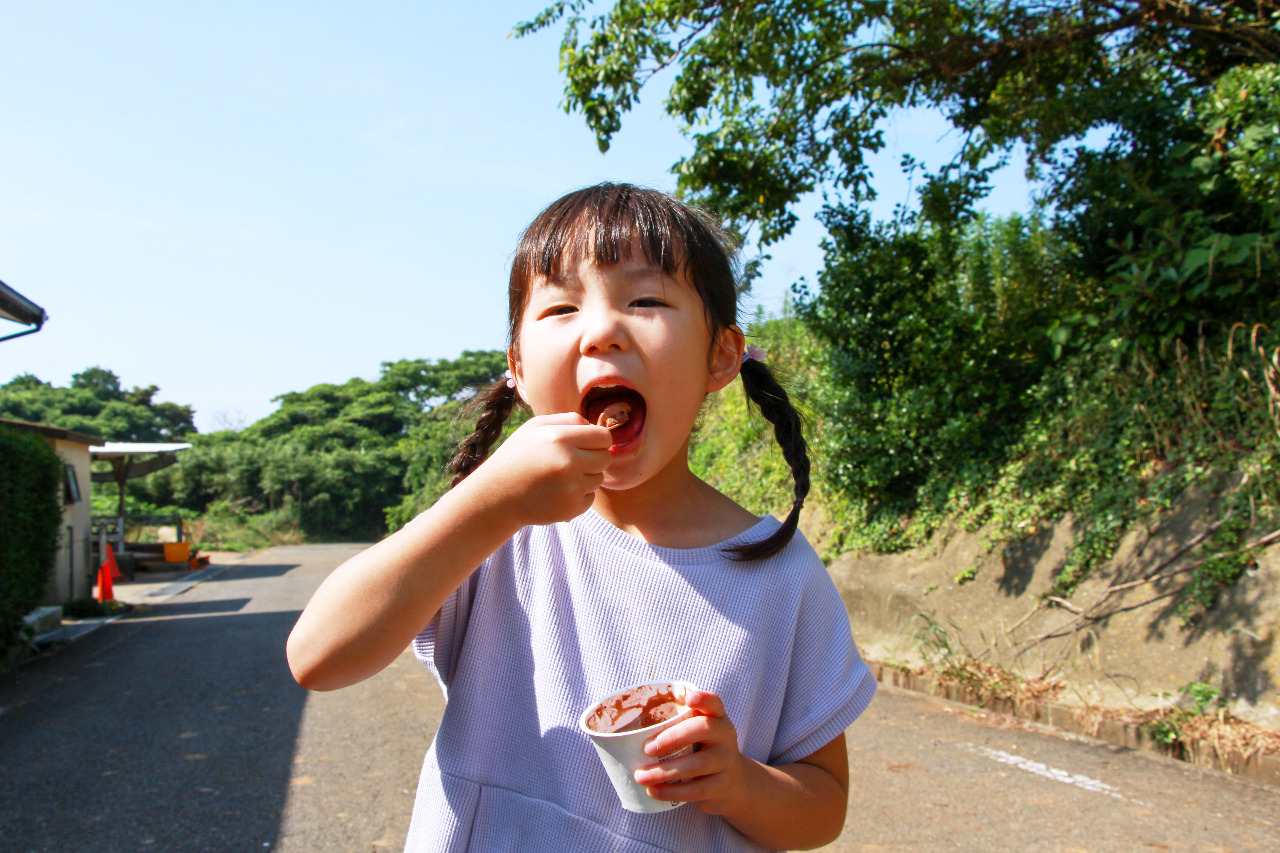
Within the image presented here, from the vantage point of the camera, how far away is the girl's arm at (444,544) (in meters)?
0.97

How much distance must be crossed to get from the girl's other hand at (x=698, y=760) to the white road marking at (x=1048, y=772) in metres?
3.99

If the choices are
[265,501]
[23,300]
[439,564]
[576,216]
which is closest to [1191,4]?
[576,216]

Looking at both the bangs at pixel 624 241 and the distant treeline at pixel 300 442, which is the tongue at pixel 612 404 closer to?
the bangs at pixel 624 241

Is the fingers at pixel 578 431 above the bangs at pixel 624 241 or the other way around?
the other way around

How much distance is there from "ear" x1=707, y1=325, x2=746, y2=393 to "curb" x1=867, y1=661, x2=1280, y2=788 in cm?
459

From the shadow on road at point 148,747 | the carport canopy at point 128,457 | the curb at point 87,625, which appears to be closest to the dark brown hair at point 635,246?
the shadow on road at point 148,747

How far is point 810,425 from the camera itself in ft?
6.25

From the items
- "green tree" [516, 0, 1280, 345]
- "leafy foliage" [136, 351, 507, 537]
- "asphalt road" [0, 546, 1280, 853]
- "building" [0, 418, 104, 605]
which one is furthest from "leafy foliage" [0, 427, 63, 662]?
"leafy foliage" [136, 351, 507, 537]

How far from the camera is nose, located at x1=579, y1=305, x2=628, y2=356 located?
1.10 m

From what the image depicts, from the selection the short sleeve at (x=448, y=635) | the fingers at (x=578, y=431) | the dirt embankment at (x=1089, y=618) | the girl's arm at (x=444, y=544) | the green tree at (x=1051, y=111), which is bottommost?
the dirt embankment at (x=1089, y=618)

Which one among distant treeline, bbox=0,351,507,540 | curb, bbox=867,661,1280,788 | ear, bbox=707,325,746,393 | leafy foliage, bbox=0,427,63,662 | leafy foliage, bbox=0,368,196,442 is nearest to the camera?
Result: ear, bbox=707,325,746,393

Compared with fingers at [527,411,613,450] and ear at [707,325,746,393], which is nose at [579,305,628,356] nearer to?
fingers at [527,411,613,450]

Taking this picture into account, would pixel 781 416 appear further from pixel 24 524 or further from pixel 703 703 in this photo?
pixel 24 524

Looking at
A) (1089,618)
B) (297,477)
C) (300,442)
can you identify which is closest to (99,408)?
(300,442)
